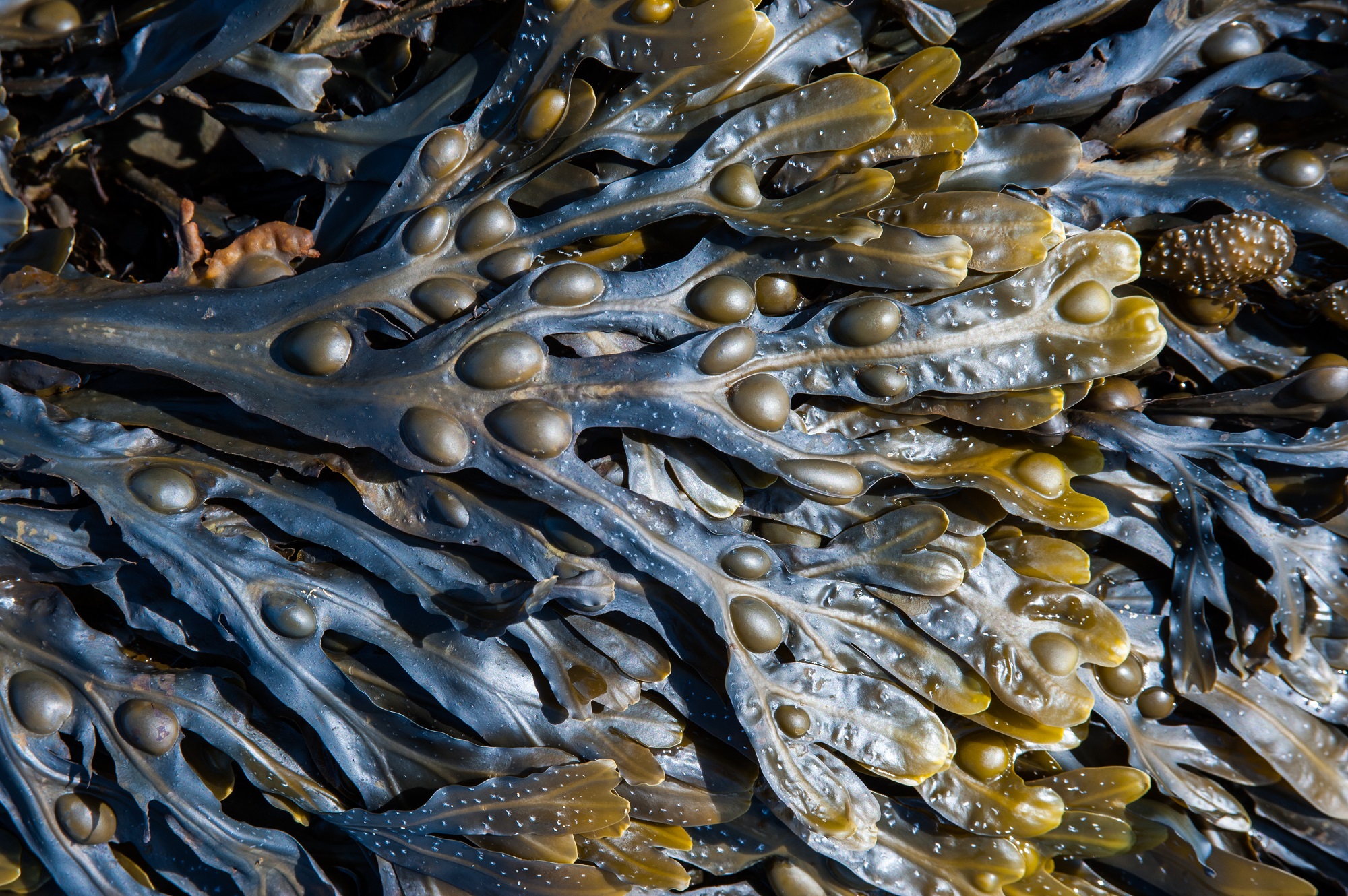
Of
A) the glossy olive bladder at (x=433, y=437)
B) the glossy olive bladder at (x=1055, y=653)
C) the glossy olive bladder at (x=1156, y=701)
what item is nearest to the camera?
the glossy olive bladder at (x=433, y=437)

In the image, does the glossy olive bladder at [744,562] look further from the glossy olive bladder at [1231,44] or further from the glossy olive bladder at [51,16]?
the glossy olive bladder at [51,16]

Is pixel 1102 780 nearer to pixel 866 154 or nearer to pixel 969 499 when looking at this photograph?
pixel 969 499

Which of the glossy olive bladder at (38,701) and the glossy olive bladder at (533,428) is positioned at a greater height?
the glossy olive bladder at (533,428)

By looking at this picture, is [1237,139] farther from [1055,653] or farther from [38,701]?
[38,701]

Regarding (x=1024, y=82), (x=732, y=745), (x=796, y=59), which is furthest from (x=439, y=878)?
(x=1024, y=82)

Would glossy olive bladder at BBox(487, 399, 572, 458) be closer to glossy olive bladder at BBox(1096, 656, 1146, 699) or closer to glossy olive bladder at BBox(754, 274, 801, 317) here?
glossy olive bladder at BBox(754, 274, 801, 317)

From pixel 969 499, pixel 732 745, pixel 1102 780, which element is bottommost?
pixel 1102 780

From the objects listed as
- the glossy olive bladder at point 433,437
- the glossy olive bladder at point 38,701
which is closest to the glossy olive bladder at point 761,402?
the glossy olive bladder at point 433,437
